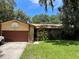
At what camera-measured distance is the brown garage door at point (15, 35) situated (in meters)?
42.5

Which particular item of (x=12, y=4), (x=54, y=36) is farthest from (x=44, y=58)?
(x=12, y=4)

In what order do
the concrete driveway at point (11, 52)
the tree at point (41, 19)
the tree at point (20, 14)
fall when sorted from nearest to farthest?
the concrete driveway at point (11, 52) → the tree at point (20, 14) → the tree at point (41, 19)

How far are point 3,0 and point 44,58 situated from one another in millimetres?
26692

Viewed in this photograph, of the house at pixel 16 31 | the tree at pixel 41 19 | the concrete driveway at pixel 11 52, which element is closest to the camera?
the concrete driveway at pixel 11 52

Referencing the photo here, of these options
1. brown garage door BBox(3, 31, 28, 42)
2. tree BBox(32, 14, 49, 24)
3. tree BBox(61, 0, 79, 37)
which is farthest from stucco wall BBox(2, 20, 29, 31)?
tree BBox(32, 14, 49, 24)

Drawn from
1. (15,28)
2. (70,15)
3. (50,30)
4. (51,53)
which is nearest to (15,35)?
(15,28)

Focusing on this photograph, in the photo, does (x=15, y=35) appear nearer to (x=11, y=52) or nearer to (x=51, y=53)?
(x=11, y=52)

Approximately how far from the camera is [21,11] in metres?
72.2

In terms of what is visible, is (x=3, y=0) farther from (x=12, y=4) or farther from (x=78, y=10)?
(x=78, y=10)

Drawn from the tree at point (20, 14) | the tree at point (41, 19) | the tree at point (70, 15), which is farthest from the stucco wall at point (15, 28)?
the tree at point (41, 19)

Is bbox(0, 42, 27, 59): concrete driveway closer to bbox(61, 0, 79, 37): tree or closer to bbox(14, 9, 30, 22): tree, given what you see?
bbox(61, 0, 79, 37): tree

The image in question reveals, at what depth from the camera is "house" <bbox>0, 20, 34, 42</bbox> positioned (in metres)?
41.5

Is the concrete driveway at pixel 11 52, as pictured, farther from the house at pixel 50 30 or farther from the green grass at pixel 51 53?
the house at pixel 50 30

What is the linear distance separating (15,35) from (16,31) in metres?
0.77
